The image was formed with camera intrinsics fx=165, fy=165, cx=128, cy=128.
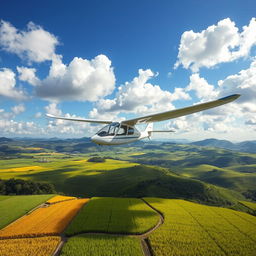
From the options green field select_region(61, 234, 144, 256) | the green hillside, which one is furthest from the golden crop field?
the green hillside

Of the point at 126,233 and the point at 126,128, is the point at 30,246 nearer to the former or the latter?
the point at 126,233

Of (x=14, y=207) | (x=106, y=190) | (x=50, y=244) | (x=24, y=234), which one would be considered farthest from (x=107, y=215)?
(x=106, y=190)

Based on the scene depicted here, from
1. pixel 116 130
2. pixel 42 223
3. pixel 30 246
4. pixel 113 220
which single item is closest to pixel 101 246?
pixel 113 220

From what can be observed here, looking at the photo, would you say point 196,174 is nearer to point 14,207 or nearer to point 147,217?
A: point 147,217

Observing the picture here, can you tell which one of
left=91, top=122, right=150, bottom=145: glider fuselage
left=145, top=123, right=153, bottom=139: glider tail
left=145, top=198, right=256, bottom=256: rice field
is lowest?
left=145, top=198, right=256, bottom=256: rice field

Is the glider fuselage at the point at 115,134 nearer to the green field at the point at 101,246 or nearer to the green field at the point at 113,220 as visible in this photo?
the green field at the point at 101,246

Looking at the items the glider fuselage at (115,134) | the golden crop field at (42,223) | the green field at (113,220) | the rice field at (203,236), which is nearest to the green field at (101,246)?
the green field at (113,220)

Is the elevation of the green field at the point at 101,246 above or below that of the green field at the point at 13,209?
above

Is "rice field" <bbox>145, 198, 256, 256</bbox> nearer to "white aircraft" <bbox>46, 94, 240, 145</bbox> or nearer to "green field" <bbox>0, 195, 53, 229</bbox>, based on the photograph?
"white aircraft" <bbox>46, 94, 240, 145</bbox>
